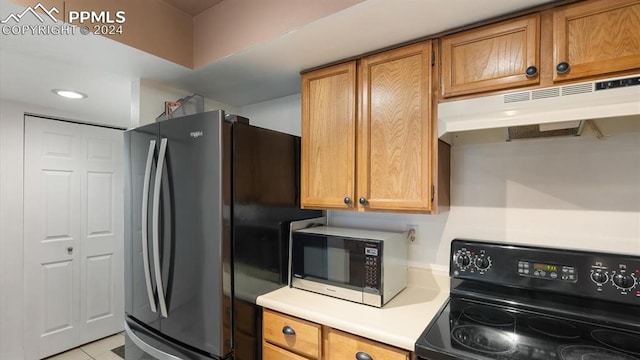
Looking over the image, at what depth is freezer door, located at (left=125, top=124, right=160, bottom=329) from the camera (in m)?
1.62

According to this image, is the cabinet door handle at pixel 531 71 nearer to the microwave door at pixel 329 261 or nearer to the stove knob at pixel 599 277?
the stove knob at pixel 599 277

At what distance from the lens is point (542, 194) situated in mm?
1418

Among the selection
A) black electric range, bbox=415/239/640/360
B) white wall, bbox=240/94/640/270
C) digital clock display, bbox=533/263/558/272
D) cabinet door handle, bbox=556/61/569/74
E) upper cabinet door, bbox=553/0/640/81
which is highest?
upper cabinet door, bbox=553/0/640/81

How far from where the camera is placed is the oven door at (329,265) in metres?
1.51

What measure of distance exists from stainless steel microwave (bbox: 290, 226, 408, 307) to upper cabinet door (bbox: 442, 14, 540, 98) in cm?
80

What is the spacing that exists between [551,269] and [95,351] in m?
→ 3.80

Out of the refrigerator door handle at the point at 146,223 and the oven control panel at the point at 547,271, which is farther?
the refrigerator door handle at the point at 146,223

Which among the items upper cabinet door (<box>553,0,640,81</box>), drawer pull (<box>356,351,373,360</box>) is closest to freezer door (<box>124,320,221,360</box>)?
drawer pull (<box>356,351,373,360</box>)

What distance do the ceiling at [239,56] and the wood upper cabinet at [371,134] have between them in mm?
120

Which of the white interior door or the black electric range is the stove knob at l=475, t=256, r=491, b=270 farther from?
the white interior door

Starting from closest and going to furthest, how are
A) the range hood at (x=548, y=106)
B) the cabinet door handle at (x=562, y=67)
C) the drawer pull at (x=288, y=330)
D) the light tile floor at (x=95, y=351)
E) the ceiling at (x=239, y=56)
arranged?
the range hood at (x=548, y=106), the cabinet door handle at (x=562, y=67), the ceiling at (x=239, y=56), the drawer pull at (x=288, y=330), the light tile floor at (x=95, y=351)

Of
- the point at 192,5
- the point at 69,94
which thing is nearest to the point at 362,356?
the point at 192,5

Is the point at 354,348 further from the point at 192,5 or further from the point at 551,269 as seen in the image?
the point at 192,5

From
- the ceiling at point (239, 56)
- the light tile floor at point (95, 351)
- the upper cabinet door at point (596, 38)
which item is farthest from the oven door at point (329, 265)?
the light tile floor at point (95, 351)
